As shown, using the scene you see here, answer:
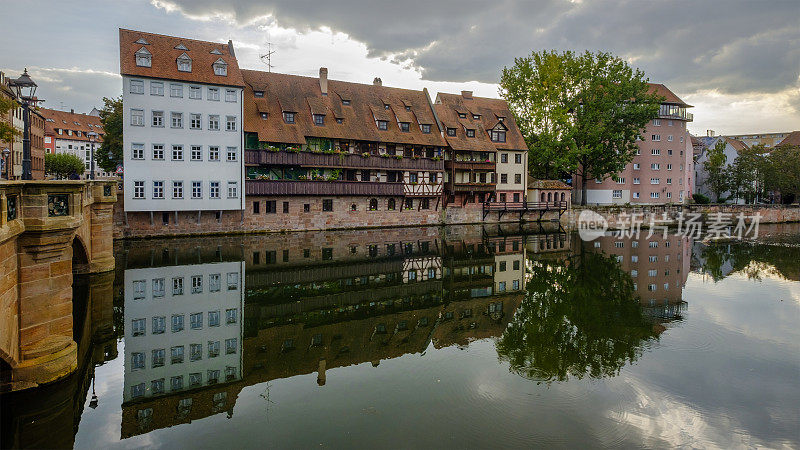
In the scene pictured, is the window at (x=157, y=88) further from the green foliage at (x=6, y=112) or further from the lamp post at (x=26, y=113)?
the lamp post at (x=26, y=113)

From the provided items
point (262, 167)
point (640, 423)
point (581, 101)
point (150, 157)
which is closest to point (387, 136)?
point (262, 167)

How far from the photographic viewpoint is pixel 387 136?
4172 centimetres

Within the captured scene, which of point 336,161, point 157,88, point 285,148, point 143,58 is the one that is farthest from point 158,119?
point 336,161

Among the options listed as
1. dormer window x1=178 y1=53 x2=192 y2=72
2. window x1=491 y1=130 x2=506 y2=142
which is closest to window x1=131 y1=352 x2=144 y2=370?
dormer window x1=178 y1=53 x2=192 y2=72

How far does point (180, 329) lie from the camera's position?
47.0 ft

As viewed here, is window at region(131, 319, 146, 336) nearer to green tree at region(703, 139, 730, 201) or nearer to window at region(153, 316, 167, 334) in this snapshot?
window at region(153, 316, 167, 334)

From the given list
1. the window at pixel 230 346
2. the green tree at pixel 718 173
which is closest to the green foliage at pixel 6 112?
the window at pixel 230 346

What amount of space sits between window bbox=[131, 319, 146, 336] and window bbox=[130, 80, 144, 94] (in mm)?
22516

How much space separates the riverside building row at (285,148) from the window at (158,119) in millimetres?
65

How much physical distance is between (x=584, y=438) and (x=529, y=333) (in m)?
6.26

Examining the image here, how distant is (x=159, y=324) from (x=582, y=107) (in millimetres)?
47565

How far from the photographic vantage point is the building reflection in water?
11.2m

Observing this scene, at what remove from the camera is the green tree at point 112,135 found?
147 ft

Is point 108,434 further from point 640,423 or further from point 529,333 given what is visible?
point 529,333
